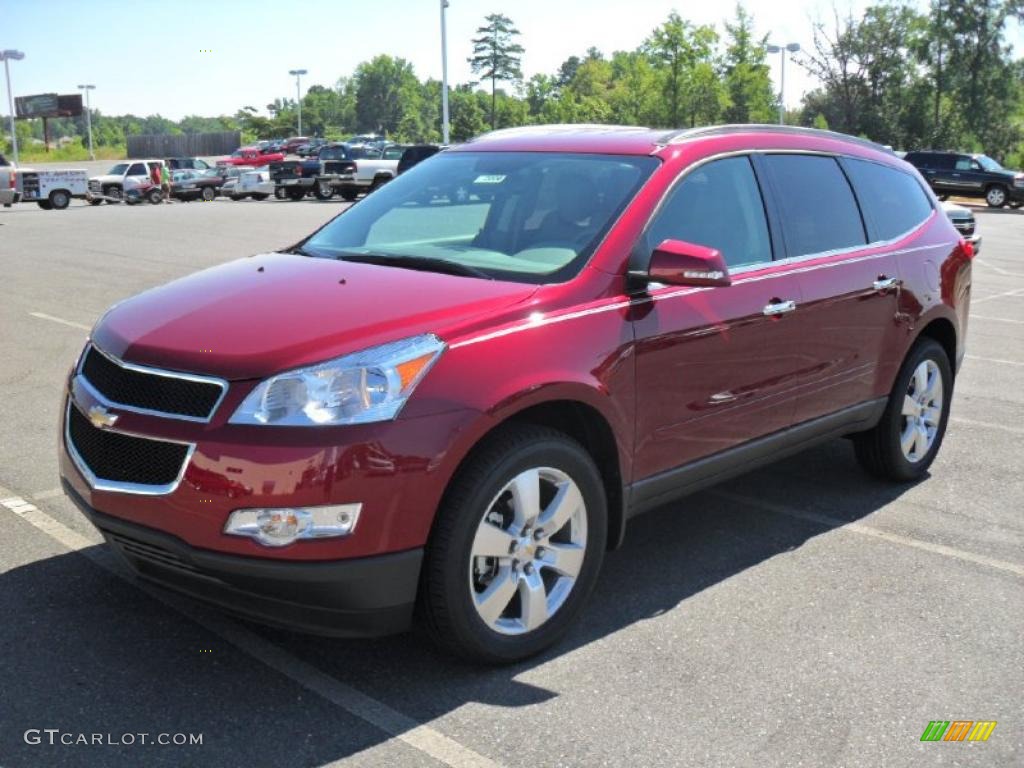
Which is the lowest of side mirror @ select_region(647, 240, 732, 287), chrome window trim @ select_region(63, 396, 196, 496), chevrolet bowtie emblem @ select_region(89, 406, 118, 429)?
chrome window trim @ select_region(63, 396, 196, 496)

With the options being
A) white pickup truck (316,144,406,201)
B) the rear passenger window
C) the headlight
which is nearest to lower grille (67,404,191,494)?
the headlight

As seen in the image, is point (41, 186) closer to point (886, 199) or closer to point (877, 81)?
point (886, 199)

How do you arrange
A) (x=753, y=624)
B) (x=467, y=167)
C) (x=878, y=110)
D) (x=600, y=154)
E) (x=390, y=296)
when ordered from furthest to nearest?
(x=878, y=110), (x=467, y=167), (x=600, y=154), (x=753, y=624), (x=390, y=296)

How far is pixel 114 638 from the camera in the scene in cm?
372

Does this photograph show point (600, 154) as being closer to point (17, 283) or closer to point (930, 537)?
point (930, 537)

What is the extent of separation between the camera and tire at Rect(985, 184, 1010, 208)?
3647 centimetres

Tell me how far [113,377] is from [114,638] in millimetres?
922

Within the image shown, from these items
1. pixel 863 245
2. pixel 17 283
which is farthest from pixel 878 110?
pixel 863 245

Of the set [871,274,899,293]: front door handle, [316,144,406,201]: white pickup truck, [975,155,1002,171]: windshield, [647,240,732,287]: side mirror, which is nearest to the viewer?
[647,240,732,287]: side mirror

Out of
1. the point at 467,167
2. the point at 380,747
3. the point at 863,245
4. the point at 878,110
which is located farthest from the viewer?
the point at 878,110

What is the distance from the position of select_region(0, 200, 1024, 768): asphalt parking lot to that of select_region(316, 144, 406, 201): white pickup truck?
3249cm

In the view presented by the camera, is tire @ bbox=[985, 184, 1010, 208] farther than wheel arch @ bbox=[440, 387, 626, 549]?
Yes

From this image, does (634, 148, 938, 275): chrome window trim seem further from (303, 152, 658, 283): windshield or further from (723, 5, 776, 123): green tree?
(723, 5, 776, 123): green tree

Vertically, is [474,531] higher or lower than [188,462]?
lower
